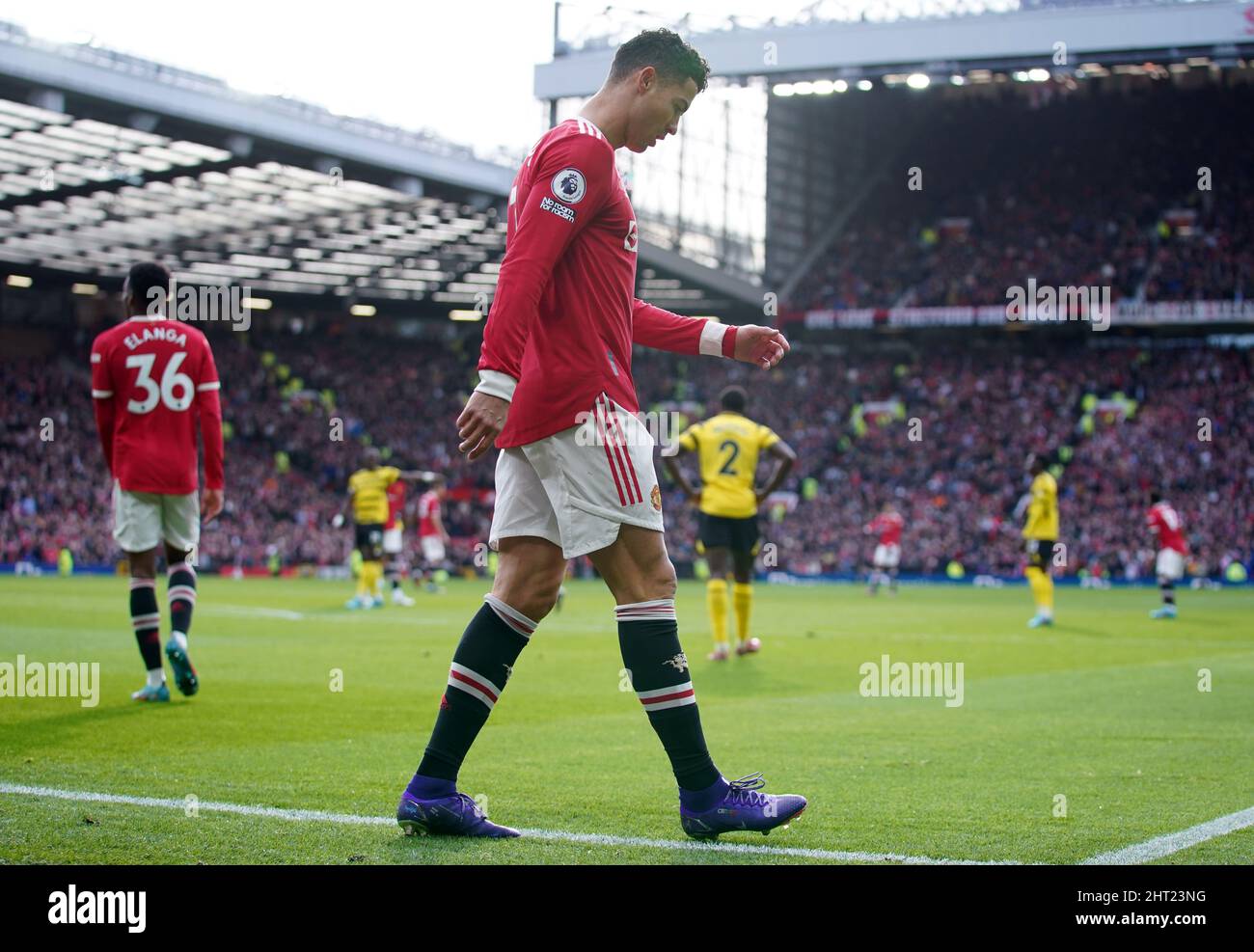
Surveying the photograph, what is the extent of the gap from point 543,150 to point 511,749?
307cm

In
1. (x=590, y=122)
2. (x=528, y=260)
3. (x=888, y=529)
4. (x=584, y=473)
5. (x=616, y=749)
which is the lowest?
(x=616, y=749)

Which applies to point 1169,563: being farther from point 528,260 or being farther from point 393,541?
point 528,260

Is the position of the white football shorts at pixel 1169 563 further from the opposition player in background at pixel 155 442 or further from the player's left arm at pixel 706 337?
the player's left arm at pixel 706 337

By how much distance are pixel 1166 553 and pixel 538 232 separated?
18088mm

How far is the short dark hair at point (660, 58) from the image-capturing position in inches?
174

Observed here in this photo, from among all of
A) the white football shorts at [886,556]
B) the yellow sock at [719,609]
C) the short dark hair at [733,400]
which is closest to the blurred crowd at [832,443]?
the white football shorts at [886,556]

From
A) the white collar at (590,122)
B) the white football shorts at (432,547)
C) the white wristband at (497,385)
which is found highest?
the white collar at (590,122)

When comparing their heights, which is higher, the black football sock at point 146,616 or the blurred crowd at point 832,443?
the blurred crowd at point 832,443

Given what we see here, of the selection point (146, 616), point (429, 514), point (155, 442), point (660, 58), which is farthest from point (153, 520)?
point (429, 514)

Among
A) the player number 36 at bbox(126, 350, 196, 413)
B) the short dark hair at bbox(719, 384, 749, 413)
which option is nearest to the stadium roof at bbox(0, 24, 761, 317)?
the short dark hair at bbox(719, 384, 749, 413)

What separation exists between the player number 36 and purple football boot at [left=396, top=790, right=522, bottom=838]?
437cm

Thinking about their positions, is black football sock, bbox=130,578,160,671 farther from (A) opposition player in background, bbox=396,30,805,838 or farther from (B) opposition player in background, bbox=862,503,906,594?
(B) opposition player in background, bbox=862,503,906,594

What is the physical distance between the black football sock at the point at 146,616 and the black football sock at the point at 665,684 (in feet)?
14.5

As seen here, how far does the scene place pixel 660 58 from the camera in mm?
4418
